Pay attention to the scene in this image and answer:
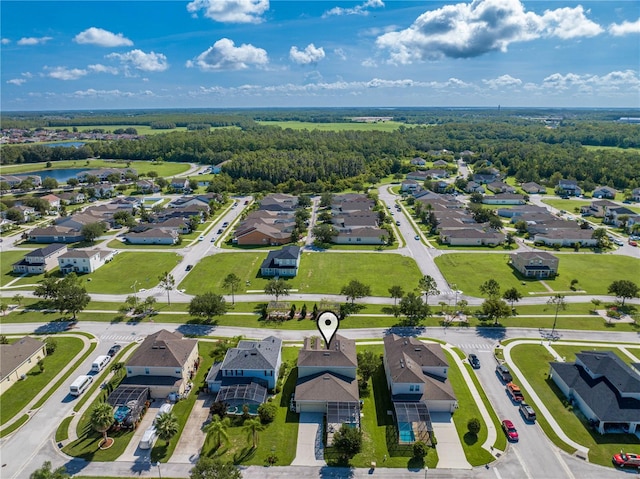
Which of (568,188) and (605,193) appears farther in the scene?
(568,188)

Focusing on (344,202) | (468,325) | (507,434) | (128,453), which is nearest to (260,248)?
(344,202)

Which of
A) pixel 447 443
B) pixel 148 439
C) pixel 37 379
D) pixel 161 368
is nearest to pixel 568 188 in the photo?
pixel 447 443

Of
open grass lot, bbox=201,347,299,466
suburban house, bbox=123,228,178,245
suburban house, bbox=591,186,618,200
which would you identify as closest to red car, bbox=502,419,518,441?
open grass lot, bbox=201,347,299,466

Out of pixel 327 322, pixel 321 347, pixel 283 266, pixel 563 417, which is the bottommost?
pixel 563 417

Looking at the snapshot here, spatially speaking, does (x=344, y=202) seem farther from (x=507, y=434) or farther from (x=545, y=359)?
(x=507, y=434)

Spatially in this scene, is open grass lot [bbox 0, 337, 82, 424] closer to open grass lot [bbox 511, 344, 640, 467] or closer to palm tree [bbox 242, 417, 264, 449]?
palm tree [bbox 242, 417, 264, 449]

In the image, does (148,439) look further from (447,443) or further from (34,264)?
(34,264)
